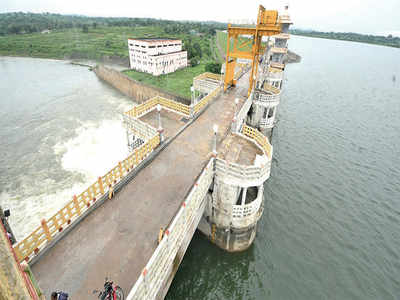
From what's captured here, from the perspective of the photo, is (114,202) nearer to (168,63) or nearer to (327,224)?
(327,224)

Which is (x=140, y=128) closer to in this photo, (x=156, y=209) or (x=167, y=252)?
(x=156, y=209)

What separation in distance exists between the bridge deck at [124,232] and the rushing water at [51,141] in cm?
1525

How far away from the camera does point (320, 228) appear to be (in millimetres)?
21672

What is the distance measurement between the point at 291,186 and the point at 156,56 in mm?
59098

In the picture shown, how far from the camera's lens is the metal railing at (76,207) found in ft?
31.3

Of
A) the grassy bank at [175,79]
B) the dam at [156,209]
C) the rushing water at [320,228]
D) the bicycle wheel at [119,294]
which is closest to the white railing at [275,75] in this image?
the rushing water at [320,228]

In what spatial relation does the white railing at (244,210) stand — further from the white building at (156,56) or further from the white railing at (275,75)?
the white building at (156,56)

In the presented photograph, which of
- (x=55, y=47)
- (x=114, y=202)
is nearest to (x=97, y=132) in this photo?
(x=114, y=202)

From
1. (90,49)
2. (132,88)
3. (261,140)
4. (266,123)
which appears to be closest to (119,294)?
(261,140)

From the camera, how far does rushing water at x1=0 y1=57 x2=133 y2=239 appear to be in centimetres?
2528

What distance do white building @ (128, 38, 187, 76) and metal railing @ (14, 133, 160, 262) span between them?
2285 inches

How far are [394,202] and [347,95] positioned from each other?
148ft

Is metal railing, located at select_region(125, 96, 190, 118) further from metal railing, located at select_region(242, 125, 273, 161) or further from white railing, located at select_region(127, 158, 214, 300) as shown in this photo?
white railing, located at select_region(127, 158, 214, 300)

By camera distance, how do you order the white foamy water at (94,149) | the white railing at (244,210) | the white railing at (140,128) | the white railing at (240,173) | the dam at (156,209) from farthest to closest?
the white foamy water at (94,149), the white railing at (140,128), the white railing at (244,210), the white railing at (240,173), the dam at (156,209)
